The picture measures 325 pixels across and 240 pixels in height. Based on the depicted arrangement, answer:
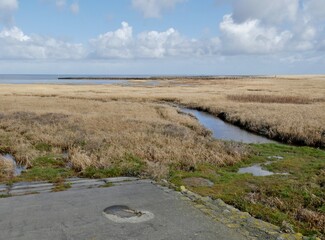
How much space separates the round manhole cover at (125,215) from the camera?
982cm

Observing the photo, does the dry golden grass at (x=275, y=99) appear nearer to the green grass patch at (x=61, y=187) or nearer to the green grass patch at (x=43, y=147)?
the green grass patch at (x=43, y=147)

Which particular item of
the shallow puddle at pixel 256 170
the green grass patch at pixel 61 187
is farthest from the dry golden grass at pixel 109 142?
the green grass patch at pixel 61 187

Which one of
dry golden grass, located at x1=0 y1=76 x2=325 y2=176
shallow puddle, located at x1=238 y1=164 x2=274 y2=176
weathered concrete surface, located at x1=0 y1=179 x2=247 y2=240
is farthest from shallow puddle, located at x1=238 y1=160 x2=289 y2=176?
weathered concrete surface, located at x1=0 y1=179 x2=247 y2=240

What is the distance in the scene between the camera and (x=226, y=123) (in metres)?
37.2

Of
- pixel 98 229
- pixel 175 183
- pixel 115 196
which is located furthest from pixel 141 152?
pixel 98 229

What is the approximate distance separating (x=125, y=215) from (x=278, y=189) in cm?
667

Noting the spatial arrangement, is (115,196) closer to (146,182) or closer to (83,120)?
(146,182)

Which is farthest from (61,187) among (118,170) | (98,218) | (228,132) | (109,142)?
(228,132)

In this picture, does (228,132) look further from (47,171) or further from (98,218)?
(98,218)

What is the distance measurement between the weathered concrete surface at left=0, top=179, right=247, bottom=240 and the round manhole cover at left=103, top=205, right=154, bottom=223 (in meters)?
0.19

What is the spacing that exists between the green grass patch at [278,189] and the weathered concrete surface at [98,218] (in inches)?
88.7

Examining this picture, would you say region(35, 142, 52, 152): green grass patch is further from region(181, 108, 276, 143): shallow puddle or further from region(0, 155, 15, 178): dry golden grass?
region(181, 108, 276, 143): shallow puddle

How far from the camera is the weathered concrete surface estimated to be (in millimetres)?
8828

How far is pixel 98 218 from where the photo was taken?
32.4 feet
